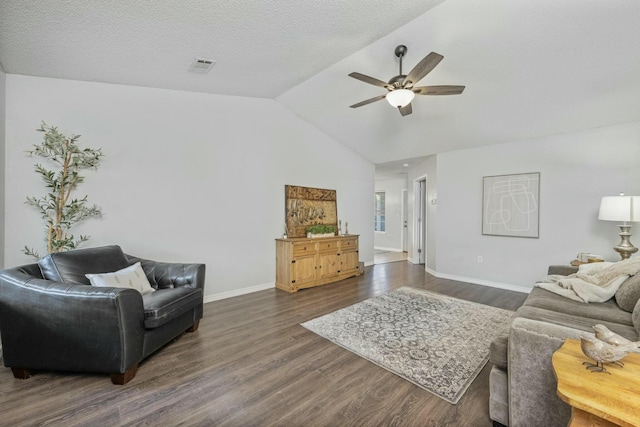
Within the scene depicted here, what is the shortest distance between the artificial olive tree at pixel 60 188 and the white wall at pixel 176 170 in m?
0.09

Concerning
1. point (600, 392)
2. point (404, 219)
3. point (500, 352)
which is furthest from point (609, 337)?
point (404, 219)

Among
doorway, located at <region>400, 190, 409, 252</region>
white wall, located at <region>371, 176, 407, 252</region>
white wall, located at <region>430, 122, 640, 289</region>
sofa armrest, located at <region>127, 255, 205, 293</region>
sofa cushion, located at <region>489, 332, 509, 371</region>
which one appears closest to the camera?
sofa cushion, located at <region>489, 332, 509, 371</region>

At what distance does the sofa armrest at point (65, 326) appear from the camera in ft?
6.44

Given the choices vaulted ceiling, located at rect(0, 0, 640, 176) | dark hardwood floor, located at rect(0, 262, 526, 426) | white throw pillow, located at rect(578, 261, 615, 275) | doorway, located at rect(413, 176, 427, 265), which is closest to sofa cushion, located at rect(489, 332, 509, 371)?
dark hardwood floor, located at rect(0, 262, 526, 426)

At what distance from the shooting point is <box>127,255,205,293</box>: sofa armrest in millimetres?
2898

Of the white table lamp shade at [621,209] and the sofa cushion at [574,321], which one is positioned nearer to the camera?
the sofa cushion at [574,321]

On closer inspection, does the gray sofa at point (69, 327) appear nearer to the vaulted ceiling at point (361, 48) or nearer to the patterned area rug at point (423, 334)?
the patterned area rug at point (423, 334)

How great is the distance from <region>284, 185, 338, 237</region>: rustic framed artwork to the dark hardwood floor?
7.49ft

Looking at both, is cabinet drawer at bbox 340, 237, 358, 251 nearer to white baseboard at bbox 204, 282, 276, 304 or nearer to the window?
white baseboard at bbox 204, 282, 276, 304

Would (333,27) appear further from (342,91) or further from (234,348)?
(234,348)

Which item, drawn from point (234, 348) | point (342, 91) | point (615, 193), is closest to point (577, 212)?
point (615, 193)

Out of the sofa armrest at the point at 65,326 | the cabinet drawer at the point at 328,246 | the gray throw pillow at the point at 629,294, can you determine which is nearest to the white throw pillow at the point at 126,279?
the sofa armrest at the point at 65,326

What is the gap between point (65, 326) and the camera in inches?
78.0

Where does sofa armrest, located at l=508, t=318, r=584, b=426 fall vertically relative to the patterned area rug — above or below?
above
